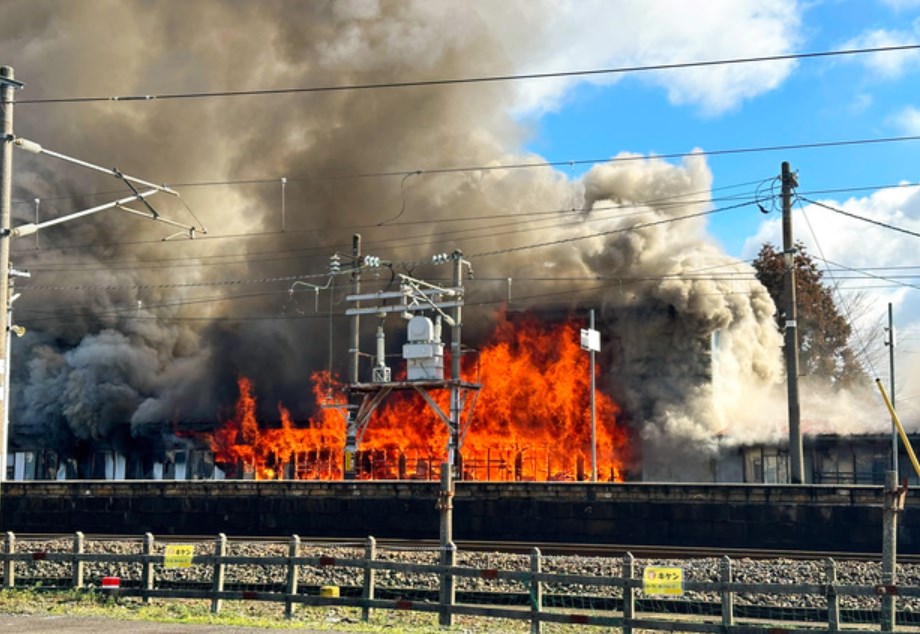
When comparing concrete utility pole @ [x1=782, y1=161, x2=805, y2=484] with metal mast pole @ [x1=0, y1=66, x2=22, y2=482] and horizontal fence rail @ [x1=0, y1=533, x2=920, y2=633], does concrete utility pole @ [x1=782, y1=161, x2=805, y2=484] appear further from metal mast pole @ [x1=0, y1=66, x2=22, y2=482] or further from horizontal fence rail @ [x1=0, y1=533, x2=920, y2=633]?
metal mast pole @ [x1=0, y1=66, x2=22, y2=482]

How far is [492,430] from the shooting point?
5434 cm

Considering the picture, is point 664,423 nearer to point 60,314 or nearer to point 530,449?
point 530,449

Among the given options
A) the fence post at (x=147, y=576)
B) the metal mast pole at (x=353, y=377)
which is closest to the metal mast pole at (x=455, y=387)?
the metal mast pole at (x=353, y=377)

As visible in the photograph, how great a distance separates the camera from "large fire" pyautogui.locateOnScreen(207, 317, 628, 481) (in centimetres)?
5138

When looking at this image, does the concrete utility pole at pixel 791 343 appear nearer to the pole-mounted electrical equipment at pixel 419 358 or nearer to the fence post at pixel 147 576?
the pole-mounted electrical equipment at pixel 419 358

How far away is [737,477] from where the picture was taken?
4703 cm

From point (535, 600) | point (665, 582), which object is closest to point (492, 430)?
point (535, 600)

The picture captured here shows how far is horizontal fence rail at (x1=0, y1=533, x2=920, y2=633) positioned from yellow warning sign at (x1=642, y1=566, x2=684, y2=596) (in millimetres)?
20

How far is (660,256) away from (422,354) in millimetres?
14676

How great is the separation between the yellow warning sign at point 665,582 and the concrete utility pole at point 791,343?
1582 centimetres

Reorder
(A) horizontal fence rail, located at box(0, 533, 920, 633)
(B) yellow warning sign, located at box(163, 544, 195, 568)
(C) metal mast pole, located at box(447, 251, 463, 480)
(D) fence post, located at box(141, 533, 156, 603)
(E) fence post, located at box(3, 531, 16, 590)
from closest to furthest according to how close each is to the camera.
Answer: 1. (A) horizontal fence rail, located at box(0, 533, 920, 633)
2. (B) yellow warning sign, located at box(163, 544, 195, 568)
3. (D) fence post, located at box(141, 533, 156, 603)
4. (E) fence post, located at box(3, 531, 16, 590)
5. (C) metal mast pole, located at box(447, 251, 463, 480)

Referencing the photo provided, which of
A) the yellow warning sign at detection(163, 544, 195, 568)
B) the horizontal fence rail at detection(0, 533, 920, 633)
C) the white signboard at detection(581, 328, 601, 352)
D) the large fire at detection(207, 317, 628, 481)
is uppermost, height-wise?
the white signboard at detection(581, 328, 601, 352)

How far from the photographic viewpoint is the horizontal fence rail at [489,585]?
653 inches

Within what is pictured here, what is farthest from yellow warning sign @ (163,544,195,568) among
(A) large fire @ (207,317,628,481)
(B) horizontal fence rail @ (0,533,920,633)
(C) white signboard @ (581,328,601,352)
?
(A) large fire @ (207,317,628,481)
